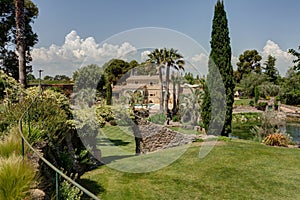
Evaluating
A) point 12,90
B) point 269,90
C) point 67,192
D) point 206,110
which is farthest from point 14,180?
point 269,90

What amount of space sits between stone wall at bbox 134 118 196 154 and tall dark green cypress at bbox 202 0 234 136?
227 cm

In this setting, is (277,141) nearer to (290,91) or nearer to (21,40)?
(21,40)

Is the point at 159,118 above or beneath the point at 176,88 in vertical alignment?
beneath

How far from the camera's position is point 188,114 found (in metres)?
20.5

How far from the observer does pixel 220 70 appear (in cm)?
1290

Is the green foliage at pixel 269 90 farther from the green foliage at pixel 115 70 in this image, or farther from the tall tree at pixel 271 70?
the green foliage at pixel 115 70

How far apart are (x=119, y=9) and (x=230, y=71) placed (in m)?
6.12

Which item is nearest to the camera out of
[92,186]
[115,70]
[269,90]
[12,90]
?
[92,186]

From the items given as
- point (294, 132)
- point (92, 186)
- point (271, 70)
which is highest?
point (271, 70)

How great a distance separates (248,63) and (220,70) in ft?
134

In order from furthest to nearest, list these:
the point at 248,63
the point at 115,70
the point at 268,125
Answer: the point at 248,63 → the point at 115,70 → the point at 268,125

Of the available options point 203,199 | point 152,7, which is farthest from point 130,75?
point 203,199

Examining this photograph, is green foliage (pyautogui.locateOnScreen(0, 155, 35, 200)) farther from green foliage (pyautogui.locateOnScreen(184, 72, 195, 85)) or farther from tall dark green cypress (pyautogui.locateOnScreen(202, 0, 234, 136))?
green foliage (pyautogui.locateOnScreen(184, 72, 195, 85))

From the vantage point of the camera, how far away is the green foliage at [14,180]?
2.61 m
